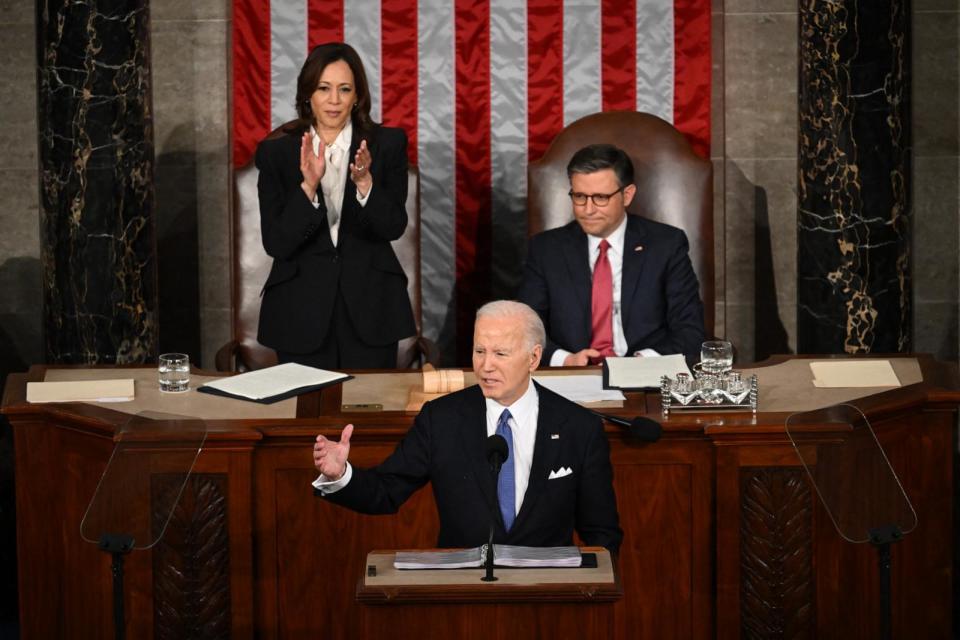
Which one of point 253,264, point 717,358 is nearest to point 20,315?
point 253,264

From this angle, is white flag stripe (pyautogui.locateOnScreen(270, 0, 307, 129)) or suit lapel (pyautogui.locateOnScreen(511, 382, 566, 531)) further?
white flag stripe (pyautogui.locateOnScreen(270, 0, 307, 129))

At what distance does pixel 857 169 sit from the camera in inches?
230

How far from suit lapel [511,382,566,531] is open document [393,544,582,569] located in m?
0.39

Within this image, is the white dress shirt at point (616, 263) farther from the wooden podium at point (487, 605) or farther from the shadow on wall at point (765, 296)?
the wooden podium at point (487, 605)

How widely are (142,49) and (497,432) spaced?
3.01 meters

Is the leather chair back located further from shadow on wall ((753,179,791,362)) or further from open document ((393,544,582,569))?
open document ((393,544,582,569))

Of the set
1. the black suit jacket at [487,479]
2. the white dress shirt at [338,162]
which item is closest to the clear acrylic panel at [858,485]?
the black suit jacket at [487,479]

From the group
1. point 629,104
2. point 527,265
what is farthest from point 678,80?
point 527,265

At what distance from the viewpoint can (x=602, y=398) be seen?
4.35 metres

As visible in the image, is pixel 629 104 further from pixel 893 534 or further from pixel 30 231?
pixel 893 534

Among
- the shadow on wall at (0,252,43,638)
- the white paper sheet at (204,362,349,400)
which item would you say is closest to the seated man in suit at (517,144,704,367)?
the white paper sheet at (204,362,349,400)

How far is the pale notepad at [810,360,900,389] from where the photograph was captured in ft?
14.9

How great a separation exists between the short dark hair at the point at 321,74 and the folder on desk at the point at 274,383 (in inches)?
36.8

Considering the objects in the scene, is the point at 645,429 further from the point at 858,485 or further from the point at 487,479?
the point at 858,485
